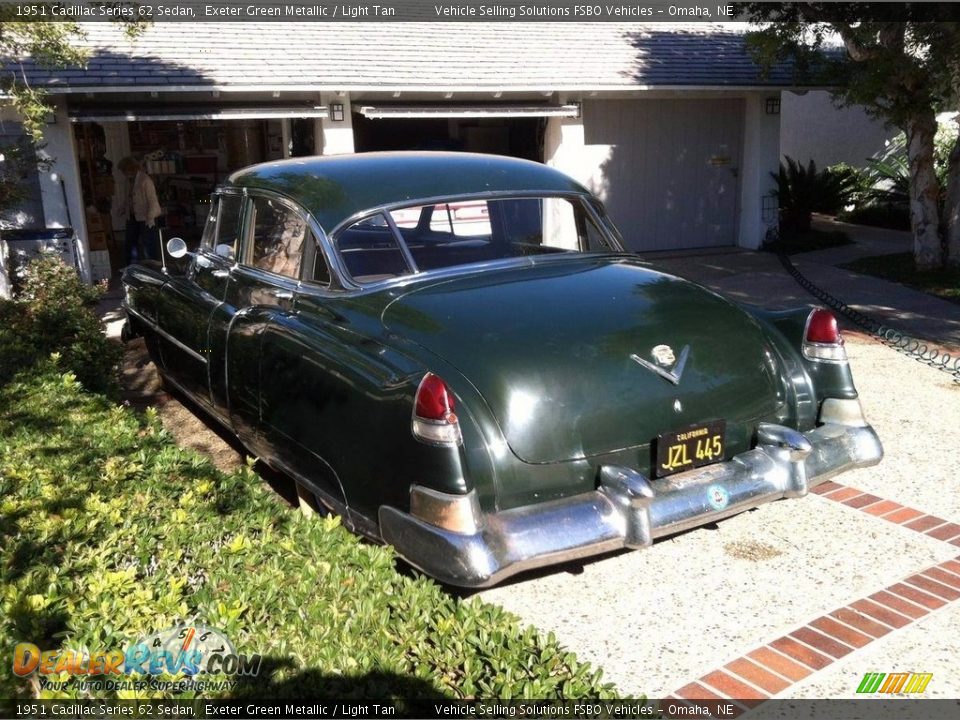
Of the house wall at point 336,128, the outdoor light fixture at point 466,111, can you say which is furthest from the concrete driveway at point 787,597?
the house wall at point 336,128

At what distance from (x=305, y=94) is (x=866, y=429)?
33.0ft

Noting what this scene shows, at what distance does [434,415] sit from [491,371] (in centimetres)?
40

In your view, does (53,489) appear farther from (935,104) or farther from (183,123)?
(183,123)

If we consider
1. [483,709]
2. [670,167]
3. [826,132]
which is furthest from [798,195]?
Answer: [483,709]

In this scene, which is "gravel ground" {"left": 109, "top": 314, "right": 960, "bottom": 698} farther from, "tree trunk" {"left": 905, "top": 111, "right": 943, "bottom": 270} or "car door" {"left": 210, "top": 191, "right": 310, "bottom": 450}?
"tree trunk" {"left": 905, "top": 111, "right": 943, "bottom": 270}

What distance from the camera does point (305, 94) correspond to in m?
12.7

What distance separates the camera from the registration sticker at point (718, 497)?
399 centimetres

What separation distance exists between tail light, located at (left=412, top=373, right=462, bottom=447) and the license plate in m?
1.00

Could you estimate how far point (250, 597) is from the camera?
297 cm

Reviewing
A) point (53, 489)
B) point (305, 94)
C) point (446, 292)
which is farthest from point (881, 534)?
point (305, 94)

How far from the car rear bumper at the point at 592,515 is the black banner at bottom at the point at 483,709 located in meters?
0.70

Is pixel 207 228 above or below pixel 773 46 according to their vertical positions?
below

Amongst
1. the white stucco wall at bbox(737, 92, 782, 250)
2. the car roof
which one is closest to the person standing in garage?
the car roof

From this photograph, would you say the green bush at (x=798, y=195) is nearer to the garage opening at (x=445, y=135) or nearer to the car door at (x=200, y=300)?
the garage opening at (x=445, y=135)
